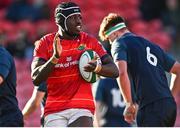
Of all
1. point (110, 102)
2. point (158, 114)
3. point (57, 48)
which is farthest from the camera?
point (110, 102)

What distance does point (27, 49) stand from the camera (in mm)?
17031

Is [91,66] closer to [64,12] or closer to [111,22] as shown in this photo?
[64,12]

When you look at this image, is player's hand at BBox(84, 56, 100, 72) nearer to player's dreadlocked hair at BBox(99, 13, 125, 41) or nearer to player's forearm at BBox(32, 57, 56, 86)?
player's forearm at BBox(32, 57, 56, 86)

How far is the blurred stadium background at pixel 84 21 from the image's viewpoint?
1647cm

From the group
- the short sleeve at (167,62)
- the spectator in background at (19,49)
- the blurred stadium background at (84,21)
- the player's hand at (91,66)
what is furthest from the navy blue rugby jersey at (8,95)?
the spectator in background at (19,49)

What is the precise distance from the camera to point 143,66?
9.24 meters

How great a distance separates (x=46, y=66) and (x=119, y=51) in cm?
132

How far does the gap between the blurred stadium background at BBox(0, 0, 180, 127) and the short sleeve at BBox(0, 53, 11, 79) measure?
6388mm

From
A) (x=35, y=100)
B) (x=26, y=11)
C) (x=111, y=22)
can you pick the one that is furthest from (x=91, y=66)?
(x=26, y=11)

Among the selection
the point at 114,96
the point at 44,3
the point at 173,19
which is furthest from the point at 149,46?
the point at 173,19

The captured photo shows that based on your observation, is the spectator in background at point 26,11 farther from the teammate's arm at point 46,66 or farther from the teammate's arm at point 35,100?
the teammate's arm at point 46,66

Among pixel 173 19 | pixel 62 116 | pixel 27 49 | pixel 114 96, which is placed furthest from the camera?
pixel 173 19

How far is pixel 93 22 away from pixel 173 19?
2483 mm

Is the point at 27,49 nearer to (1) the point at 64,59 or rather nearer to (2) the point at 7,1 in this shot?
(2) the point at 7,1
